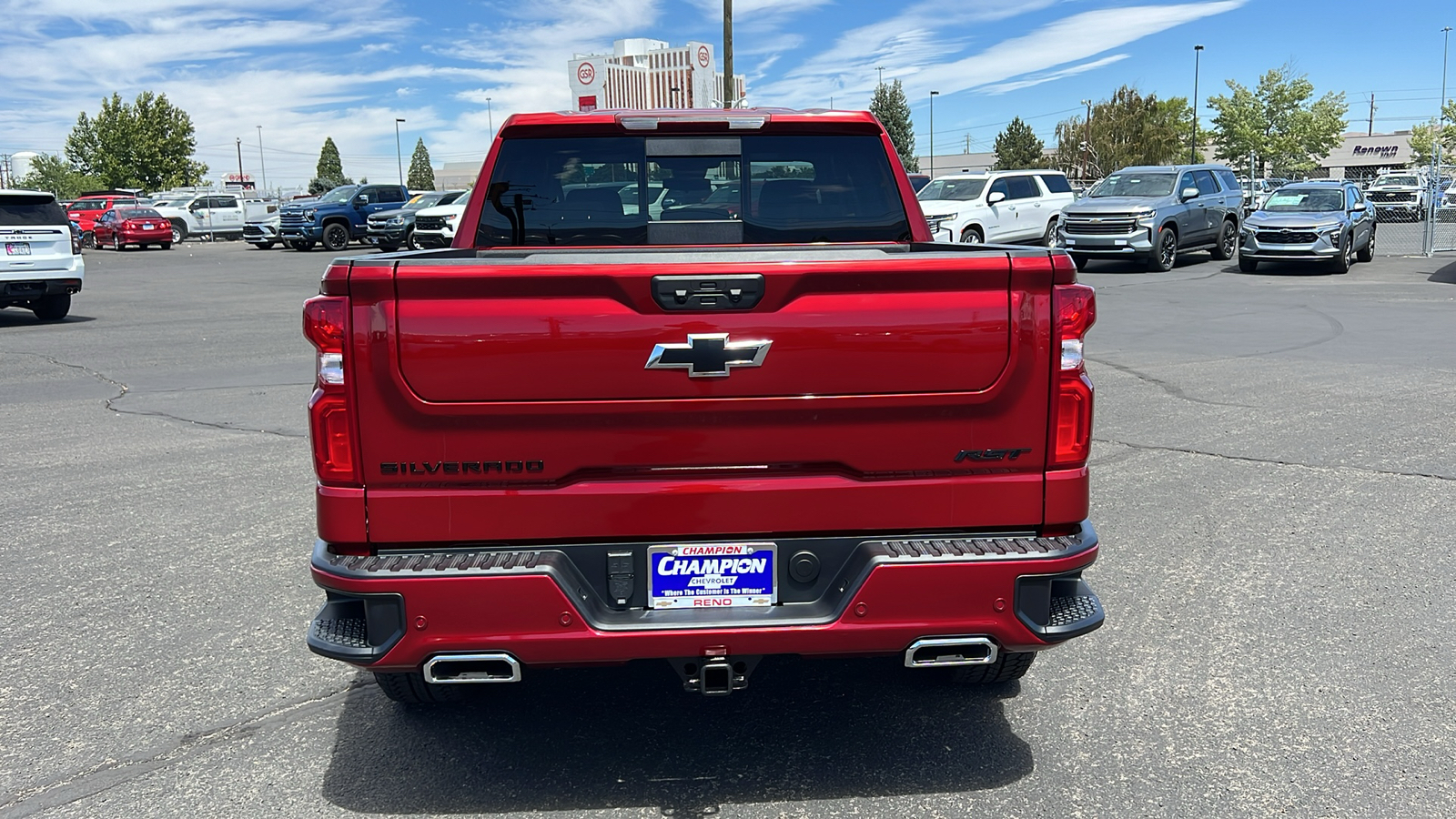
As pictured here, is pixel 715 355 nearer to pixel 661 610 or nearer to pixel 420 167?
pixel 661 610

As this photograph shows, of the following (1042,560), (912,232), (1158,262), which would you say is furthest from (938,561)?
(1158,262)

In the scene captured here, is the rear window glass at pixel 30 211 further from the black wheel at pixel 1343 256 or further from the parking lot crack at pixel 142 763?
the black wheel at pixel 1343 256

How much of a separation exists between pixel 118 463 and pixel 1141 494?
252 inches

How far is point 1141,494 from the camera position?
21.4 feet

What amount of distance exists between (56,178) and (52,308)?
10259 cm

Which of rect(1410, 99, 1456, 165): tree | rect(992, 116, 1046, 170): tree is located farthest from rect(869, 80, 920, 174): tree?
rect(1410, 99, 1456, 165): tree

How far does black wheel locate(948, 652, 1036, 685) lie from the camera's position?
3.80m

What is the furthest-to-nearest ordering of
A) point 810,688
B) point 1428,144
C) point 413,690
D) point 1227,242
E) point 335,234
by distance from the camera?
point 1428,144 → point 335,234 → point 1227,242 → point 810,688 → point 413,690

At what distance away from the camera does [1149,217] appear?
22.4 m

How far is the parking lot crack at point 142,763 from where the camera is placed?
10.9 ft

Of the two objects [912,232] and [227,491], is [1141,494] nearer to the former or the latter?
[912,232]

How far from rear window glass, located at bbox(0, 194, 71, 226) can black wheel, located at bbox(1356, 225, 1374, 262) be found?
2431 centimetres

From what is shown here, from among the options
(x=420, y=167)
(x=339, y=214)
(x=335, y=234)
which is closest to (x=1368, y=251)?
(x=339, y=214)

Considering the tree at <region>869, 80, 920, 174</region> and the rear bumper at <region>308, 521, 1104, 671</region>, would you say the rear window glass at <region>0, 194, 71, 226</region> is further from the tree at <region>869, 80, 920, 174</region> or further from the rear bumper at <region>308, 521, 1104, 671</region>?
the tree at <region>869, 80, 920, 174</region>
